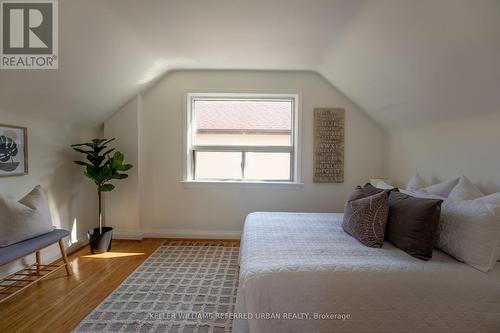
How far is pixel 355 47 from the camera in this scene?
2400 mm

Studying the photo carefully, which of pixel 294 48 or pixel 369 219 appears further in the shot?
pixel 294 48

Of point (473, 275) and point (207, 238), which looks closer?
point (473, 275)

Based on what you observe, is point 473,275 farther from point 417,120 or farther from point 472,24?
point 417,120

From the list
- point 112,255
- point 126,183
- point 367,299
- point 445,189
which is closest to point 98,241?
point 112,255

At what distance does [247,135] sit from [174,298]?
229 centimetres

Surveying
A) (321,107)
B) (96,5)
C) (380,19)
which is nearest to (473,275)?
(380,19)

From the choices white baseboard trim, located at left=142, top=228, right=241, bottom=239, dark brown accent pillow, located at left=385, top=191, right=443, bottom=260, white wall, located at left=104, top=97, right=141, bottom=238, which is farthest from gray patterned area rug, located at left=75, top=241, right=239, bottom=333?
dark brown accent pillow, located at left=385, top=191, right=443, bottom=260

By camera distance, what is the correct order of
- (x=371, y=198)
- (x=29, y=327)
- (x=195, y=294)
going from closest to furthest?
(x=29, y=327), (x=371, y=198), (x=195, y=294)

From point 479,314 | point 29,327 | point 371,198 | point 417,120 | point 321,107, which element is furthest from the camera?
point 321,107

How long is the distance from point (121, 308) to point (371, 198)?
6.79 ft

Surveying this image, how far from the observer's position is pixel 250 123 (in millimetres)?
3648

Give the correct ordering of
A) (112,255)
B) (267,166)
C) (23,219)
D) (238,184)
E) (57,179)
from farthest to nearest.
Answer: (267,166) < (238,184) < (112,255) < (57,179) < (23,219)

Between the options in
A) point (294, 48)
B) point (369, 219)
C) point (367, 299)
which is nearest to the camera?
point (367, 299)

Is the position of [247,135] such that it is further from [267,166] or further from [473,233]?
[473,233]
